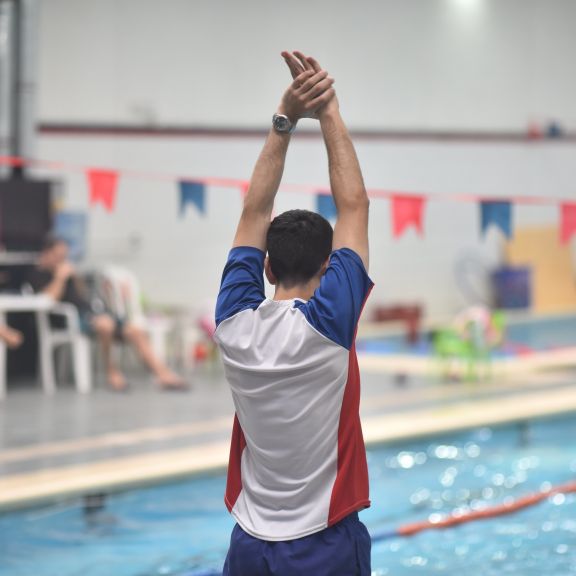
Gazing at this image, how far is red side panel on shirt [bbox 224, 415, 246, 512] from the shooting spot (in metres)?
2.28

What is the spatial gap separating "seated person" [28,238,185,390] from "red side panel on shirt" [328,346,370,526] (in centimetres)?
691

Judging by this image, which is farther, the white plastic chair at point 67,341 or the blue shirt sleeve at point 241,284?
the white plastic chair at point 67,341

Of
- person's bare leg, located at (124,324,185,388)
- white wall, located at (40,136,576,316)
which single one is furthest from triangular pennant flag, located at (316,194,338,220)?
white wall, located at (40,136,576,316)

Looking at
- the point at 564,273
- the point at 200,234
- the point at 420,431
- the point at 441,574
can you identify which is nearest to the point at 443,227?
the point at 564,273

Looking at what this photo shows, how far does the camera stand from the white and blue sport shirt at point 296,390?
2.09 m

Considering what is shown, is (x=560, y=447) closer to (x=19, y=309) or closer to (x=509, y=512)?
(x=509, y=512)

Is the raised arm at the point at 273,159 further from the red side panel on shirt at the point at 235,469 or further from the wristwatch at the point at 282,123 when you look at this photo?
the red side panel on shirt at the point at 235,469

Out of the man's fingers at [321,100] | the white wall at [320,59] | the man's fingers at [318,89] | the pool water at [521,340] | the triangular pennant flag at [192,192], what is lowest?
the pool water at [521,340]

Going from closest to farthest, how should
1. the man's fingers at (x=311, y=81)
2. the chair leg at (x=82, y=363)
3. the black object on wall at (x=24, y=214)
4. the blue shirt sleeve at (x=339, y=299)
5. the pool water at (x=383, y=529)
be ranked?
the blue shirt sleeve at (x=339, y=299), the man's fingers at (x=311, y=81), the pool water at (x=383, y=529), the chair leg at (x=82, y=363), the black object on wall at (x=24, y=214)

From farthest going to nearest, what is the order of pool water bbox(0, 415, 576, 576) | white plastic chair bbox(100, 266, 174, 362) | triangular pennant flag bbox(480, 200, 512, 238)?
1. white plastic chair bbox(100, 266, 174, 362)
2. triangular pennant flag bbox(480, 200, 512, 238)
3. pool water bbox(0, 415, 576, 576)

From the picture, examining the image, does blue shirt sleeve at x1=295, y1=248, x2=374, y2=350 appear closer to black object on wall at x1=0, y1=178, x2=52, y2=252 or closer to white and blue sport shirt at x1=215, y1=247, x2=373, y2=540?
white and blue sport shirt at x1=215, y1=247, x2=373, y2=540

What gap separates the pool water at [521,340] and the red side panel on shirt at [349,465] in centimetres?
900

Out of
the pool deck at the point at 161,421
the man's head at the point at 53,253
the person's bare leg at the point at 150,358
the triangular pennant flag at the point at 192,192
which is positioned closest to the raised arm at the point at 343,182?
the pool deck at the point at 161,421

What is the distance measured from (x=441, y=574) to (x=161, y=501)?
1.74 m
